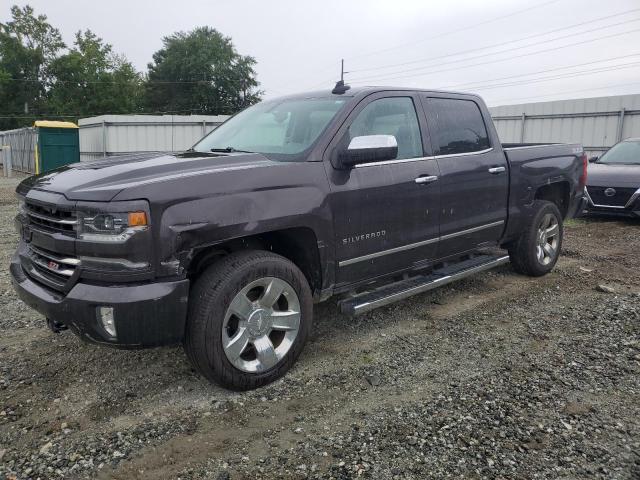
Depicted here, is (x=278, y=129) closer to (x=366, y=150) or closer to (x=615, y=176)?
(x=366, y=150)

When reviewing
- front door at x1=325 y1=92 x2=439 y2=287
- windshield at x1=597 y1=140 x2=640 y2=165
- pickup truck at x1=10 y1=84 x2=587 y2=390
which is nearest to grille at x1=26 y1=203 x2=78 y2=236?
pickup truck at x1=10 y1=84 x2=587 y2=390

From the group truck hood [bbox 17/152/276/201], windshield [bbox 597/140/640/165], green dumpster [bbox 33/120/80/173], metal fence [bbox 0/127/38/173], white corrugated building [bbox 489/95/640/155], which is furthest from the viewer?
metal fence [bbox 0/127/38/173]

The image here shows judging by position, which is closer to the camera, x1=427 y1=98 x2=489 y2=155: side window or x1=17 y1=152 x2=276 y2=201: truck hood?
x1=17 y1=152 x2=276 y2=201: truck hood

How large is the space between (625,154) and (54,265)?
10.5 metres

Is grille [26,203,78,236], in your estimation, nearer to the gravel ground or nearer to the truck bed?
the gravel ground

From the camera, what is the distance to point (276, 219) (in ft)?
10.4

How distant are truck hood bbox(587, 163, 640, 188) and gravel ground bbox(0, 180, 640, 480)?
17.6 ft

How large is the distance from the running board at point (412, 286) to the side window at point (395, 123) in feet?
3.29

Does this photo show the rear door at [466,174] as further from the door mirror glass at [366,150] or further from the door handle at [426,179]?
the door mirror glass at [366,150]

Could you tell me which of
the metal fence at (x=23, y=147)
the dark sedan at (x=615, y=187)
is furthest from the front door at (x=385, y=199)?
the metal fence at (x=23, y=147)

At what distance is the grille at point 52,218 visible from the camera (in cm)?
282

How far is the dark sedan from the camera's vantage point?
29.3ft

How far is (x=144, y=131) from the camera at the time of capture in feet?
55.6

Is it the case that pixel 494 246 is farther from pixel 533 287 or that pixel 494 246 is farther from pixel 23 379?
pixel 23 379
